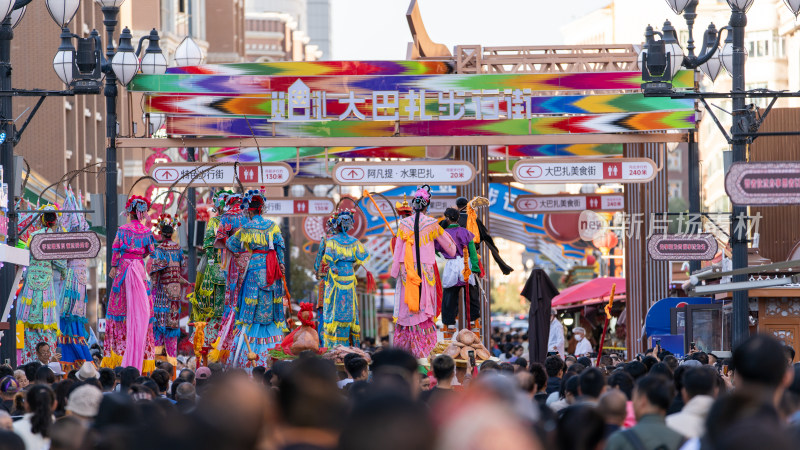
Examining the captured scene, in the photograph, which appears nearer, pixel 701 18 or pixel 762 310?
pixel 762 310

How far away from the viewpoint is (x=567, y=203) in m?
29.2

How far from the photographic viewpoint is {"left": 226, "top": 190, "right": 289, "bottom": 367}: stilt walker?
1694 centimetres

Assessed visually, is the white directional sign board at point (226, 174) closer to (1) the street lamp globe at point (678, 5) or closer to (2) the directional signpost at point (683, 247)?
(2) the directional signpost at point (683, 247)

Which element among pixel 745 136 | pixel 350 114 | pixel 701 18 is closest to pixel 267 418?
pixel 745 136

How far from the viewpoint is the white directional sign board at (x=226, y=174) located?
21109 millimetres

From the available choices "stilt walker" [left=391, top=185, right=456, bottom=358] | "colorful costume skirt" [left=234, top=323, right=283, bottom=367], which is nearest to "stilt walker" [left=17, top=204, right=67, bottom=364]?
"colorful costume skirt" [left=234, top=323, right=283, bottom=367]

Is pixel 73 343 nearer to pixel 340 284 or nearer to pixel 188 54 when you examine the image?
pixel 340 284

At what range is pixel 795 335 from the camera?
747 inches

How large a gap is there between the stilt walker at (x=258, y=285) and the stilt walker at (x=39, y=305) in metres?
3.67

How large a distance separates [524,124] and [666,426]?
15704 millimetres

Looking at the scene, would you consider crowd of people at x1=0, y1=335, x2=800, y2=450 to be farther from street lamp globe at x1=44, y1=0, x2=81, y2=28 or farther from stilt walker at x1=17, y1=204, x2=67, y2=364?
stilt walker at x1=17, y1=204, x2=67, y2=364

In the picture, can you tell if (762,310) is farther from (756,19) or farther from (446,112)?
(756,19)

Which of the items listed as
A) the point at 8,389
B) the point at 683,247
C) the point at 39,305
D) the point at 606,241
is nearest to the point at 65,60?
the point at 39,305

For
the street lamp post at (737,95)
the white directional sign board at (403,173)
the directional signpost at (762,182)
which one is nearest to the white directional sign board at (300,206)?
the white directional sign board at (403,173)
